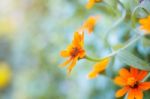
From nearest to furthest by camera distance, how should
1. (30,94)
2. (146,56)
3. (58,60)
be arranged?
1. (146,56)
2. (58,60)
3. (30,94)

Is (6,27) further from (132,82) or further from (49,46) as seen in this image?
(132,82)

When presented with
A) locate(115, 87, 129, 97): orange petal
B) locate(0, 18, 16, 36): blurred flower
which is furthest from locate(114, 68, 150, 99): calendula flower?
locate(0, 18, 16, 36): blurred flower

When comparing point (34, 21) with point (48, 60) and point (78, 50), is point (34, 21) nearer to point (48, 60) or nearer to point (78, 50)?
point (48, 60)

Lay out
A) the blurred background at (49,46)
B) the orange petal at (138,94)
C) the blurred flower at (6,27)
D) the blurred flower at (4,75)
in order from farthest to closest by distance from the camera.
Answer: the blurred flower at (6,27) < the blurred flower at (4,75) < the blurred background at (49,46) < the orange petal at (138,94)

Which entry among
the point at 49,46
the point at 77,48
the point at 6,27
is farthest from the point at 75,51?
the point at 6,27

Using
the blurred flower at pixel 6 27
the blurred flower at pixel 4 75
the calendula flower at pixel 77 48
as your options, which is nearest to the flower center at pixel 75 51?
the calendula flower at pixel 77 48

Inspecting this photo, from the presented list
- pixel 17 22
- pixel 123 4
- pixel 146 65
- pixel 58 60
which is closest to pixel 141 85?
pixel 146 65

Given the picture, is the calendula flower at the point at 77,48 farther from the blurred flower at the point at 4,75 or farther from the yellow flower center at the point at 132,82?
the blurred flower at the point at 4,75
